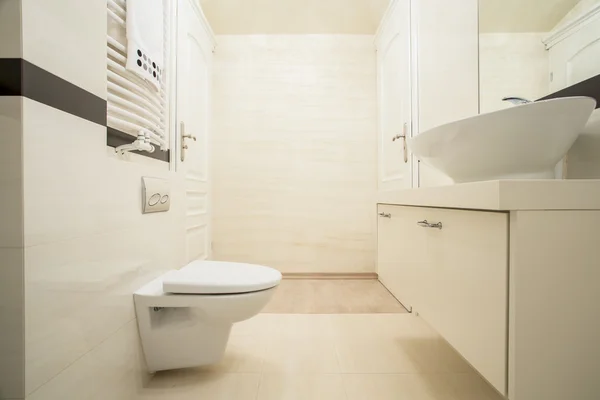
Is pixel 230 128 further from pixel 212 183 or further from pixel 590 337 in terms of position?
pixel 590 337

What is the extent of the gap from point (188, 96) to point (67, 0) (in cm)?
116

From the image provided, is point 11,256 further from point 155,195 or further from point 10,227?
point 155,195

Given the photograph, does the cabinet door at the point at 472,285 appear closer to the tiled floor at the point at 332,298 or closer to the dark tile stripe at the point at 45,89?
the tiled floor at the point at 332,298

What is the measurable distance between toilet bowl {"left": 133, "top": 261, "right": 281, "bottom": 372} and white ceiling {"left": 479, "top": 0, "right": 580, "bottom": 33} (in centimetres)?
143

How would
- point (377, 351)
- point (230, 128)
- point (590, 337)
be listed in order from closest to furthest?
point (590, 337)
point (377, 351)
point (230, 128)

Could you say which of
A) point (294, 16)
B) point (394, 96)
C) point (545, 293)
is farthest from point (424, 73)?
point (545, 293)

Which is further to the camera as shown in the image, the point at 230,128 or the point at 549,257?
the point at 230,128

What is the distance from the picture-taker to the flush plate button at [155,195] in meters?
1.04

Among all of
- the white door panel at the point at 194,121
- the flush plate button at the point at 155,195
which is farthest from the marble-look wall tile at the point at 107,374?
the white door panel at the point at 194,121

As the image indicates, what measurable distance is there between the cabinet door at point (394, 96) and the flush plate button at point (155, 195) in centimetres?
142

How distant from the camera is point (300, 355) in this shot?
1.21 metres

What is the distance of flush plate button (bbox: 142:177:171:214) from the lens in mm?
1037

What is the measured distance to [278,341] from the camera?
4.36 feet

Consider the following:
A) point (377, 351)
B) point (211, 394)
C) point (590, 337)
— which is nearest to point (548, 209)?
point (590, 337)
